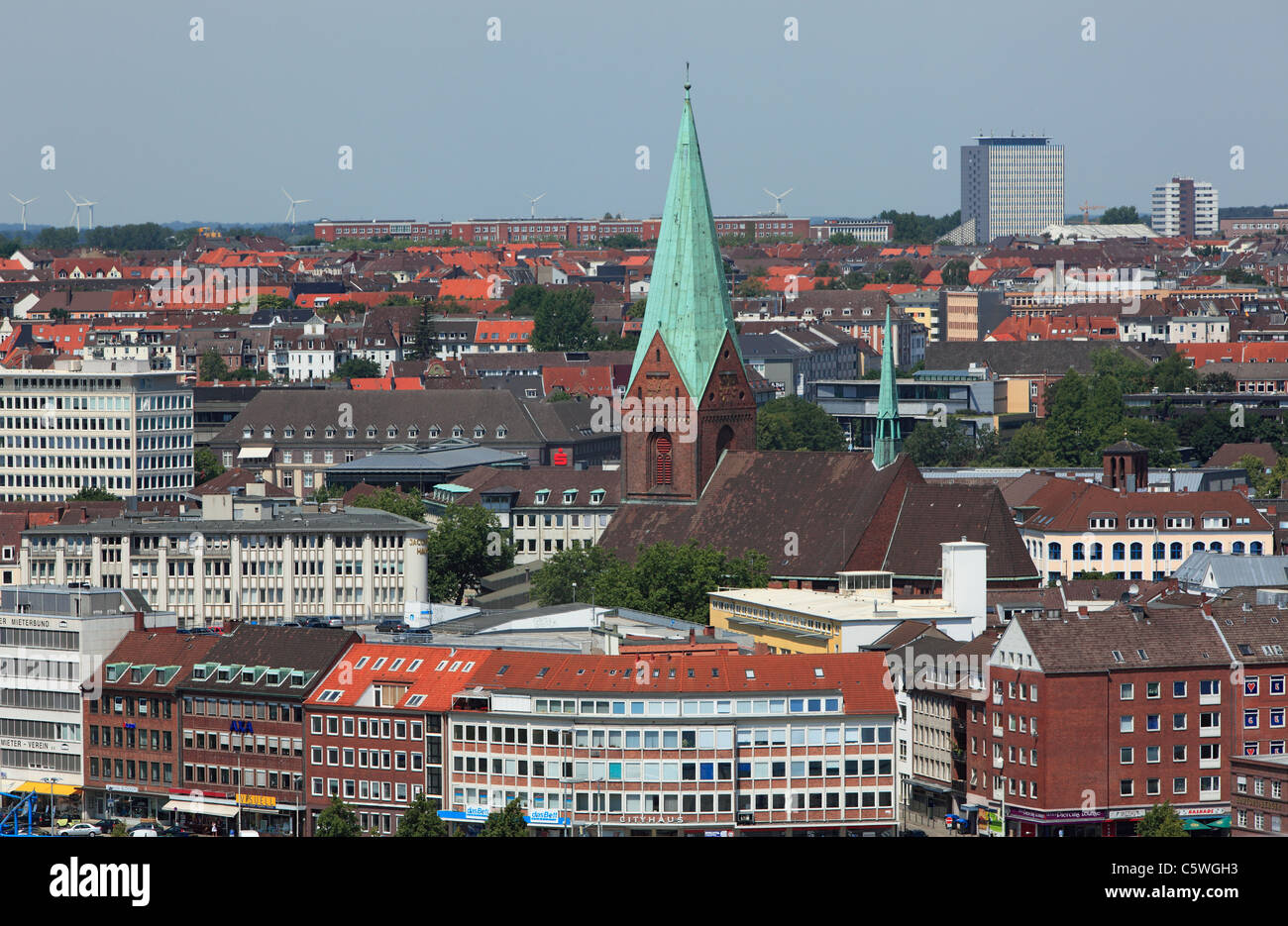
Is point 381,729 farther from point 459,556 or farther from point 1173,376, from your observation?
point 1173,376

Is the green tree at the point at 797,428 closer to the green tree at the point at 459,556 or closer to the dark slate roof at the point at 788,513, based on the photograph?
the green tree at the point at 459,556

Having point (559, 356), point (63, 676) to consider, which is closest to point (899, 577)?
point (63, 676)

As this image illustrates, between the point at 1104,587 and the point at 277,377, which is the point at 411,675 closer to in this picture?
the point at 1104,587

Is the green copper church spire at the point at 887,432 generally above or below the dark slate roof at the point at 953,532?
above

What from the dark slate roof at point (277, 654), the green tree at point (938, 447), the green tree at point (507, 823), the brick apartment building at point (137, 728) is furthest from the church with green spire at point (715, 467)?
the green tree at point (938, 447)

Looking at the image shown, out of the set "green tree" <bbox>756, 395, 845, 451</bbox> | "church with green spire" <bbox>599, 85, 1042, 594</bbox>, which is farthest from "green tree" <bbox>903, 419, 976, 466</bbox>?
"church with green spire" <bbox>599, 85, 1042, 594</bbox>

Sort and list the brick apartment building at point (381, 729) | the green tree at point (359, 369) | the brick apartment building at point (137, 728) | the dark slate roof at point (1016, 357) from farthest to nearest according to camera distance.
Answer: the green tree at point (359, 369) < the dark slate roof at point (1016, 357) < the brick apartment building at point (137, 728) < the brick apartment building at point (381, 729)

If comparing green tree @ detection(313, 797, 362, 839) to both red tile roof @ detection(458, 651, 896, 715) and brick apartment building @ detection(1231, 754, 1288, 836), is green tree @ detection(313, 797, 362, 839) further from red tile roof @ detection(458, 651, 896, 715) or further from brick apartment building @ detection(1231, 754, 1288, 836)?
brick apartment building @ detection(1231, 754, 1288, 836)
